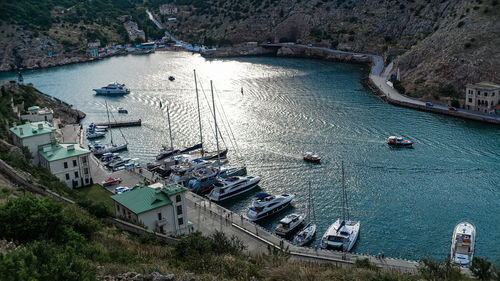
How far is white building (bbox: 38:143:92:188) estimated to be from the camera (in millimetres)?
44531

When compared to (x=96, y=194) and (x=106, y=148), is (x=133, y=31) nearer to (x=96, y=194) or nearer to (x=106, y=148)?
(x=106, y=148)

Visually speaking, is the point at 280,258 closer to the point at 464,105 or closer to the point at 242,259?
the point at 242,259

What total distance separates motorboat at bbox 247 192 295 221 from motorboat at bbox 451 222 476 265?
13.1m

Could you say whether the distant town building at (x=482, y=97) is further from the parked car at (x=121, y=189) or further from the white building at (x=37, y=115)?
the white building at (x=37, y=115)

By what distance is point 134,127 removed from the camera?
224 ft

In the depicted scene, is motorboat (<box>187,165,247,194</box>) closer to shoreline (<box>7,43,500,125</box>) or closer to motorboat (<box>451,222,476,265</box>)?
motorboat (<box>451,222,476,265</box>)

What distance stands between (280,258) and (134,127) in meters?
46.0

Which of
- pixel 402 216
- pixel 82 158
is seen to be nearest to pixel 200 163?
pixel 82 158

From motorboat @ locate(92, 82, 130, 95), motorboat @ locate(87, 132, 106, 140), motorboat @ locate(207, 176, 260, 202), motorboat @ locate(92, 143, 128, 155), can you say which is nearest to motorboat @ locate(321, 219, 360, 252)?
motorboat @ locate(207, 176, 260, 202)

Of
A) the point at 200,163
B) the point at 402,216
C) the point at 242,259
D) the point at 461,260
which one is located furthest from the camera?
the point at 200,163

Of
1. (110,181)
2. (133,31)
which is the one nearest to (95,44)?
(133,31)

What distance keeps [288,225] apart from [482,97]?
40.1 meters

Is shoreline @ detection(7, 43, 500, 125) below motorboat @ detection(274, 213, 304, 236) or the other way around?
the other way around

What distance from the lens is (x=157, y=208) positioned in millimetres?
33750
